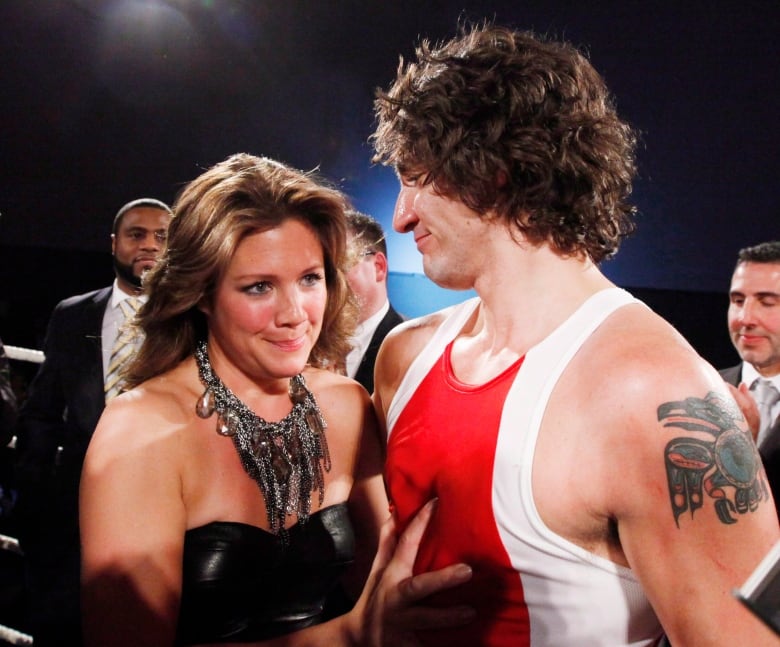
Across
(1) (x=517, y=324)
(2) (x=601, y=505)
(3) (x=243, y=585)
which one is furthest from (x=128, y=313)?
(2) (x=601, y=505)

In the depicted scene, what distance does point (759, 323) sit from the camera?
119 inches

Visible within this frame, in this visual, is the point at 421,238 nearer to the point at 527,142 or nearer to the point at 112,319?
the point at 527,142

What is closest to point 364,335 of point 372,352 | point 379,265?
point 372,352

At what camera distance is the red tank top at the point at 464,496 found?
46.1 inches

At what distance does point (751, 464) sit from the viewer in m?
0.98

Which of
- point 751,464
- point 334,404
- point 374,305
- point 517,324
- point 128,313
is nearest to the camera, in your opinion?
point 751,464

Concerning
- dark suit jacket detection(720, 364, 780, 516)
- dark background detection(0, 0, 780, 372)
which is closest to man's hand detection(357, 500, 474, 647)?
dark suit jacket detection(720, 364, 780, 516)

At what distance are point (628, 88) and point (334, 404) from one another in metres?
3.90

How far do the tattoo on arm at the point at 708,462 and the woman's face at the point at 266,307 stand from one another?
30.0 inches

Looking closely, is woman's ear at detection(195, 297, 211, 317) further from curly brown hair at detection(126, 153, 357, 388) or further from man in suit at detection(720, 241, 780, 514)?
man in suit at detection(720, 241, 780, 514)

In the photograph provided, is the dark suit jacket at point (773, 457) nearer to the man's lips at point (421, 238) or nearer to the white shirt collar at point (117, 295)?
the man's lips at point (421, 238)

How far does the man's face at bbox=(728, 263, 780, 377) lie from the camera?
9.86ft

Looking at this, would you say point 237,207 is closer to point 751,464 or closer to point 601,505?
point 601,505

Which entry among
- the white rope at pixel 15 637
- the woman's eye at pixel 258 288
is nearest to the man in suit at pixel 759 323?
the woman's eye at pixel 258 288
